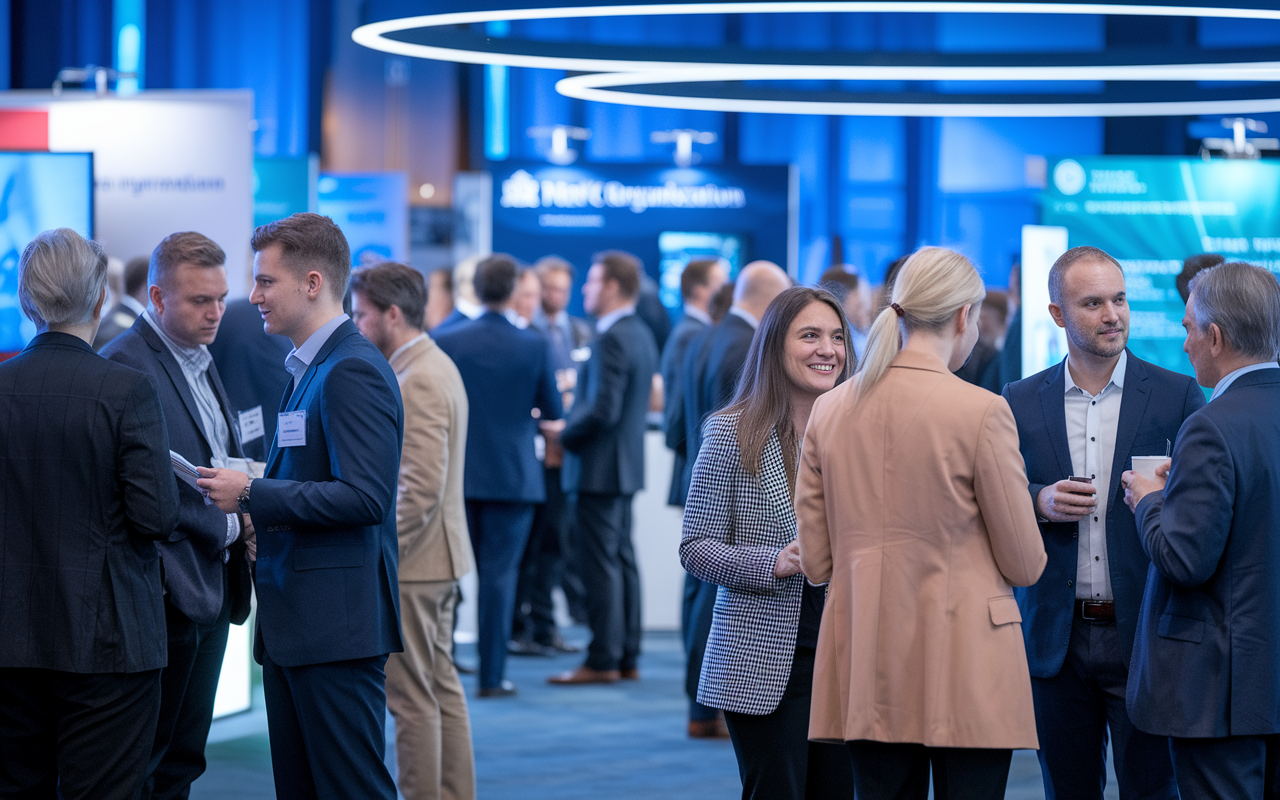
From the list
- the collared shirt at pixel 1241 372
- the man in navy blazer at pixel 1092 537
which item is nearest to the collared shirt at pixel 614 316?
the man in navy blazer at pixel 1092 537

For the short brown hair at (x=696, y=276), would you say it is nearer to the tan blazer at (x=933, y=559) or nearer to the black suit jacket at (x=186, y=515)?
the black suit jacket at (x=186, y=515)

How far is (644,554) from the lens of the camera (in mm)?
7637

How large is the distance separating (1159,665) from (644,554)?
500 cm

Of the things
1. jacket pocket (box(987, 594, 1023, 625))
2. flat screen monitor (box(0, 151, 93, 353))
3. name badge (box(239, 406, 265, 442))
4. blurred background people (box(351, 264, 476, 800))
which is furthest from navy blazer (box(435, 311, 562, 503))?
jacket pocket (box(987, 594, 1023, 625))

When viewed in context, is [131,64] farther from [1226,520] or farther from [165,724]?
[1226,520]

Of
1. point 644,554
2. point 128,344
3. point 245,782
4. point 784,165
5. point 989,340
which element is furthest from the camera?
point 784,165

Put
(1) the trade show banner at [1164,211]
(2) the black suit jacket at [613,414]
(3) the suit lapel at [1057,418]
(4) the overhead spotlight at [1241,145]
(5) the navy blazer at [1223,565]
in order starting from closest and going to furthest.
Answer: (5) the navy blazer at [1223,565]
(3) the suit lapel at [1057,418]
(1) the trade show banner at [1164,211]
(2) the black suit jacket at [613,414]
(4) the overhead spotlight at [1241,145]

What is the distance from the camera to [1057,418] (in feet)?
10.2

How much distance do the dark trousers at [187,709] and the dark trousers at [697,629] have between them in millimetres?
1214

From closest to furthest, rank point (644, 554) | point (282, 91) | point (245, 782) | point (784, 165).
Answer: point (245, 782) < point (644, 554) < point (784, 165) < point (282, 91)

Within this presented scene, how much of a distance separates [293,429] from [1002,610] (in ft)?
4.84

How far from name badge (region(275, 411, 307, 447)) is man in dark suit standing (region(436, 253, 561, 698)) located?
2.88 metres

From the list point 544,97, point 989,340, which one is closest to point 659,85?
point 989,340

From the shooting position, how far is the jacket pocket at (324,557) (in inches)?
111
